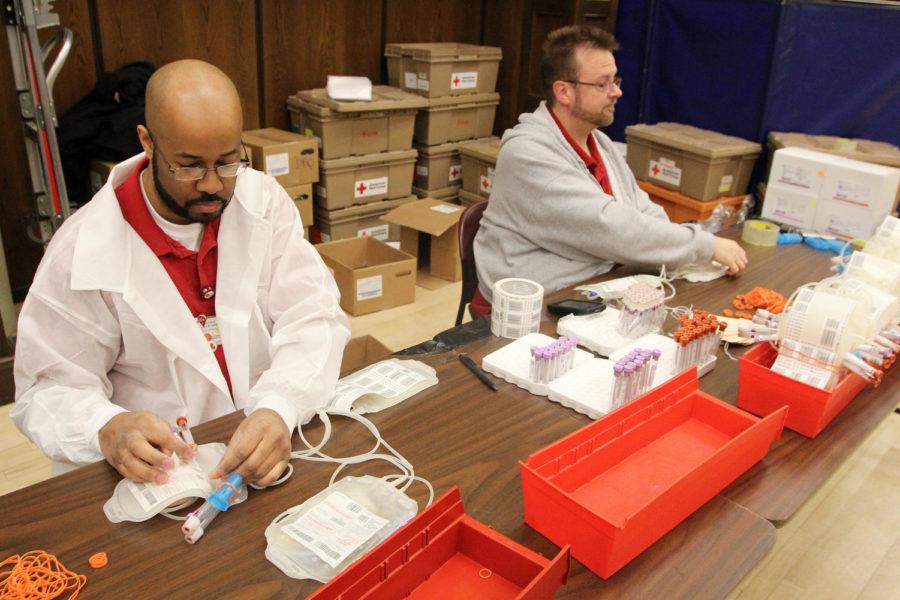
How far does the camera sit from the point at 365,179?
3.70 metres

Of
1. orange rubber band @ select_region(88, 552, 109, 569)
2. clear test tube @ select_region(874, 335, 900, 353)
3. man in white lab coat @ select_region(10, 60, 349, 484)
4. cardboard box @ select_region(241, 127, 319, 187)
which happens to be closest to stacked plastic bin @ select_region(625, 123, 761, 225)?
cardboard box @ select_region(241, 127, 319, 187)

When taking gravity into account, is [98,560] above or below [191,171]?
below

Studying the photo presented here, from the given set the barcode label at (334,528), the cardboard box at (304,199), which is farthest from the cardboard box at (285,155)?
the barcode label at (334,528)

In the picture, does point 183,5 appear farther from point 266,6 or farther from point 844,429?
point 844,429

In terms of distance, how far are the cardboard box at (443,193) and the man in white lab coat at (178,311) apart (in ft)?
8.41

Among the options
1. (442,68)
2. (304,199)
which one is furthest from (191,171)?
(442,68)

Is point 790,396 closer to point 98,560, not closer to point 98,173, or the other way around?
point 98,560

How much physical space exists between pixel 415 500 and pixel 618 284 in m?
0.93

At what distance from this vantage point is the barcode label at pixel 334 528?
0.94 meters

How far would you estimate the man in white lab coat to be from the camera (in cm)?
113

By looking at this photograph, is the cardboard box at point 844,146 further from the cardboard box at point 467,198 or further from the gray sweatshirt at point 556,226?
the cardboard box at point 467,198

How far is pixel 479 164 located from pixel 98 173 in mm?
1918

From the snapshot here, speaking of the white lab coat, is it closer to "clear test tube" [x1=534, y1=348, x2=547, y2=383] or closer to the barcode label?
the barcode label

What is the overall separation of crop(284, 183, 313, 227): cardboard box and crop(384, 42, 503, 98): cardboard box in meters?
0.87
